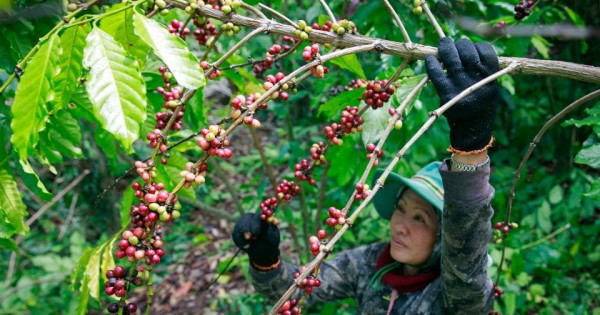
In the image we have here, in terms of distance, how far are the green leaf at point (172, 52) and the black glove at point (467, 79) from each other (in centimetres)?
70

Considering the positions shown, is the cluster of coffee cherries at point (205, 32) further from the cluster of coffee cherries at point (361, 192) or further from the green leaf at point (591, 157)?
the green leaf at point (591, 157)

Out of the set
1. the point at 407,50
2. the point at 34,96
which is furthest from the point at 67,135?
the point at 407,50

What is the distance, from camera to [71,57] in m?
1.05

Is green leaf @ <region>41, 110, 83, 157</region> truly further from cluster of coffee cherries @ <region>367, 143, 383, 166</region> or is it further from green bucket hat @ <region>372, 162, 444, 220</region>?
green bucket hat @ <region>372, 162, 444, 220</region>

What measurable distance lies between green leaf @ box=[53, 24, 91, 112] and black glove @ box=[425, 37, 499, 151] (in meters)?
0.90

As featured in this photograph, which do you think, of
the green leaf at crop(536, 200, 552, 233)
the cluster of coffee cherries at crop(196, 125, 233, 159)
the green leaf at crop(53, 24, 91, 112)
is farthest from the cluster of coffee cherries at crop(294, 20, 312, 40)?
the green leaf at crop(536, 200, 552, 233)

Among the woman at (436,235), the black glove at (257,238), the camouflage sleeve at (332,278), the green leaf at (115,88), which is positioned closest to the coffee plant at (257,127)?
the green leaf at (115,88)

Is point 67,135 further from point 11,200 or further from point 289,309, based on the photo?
point 289,309

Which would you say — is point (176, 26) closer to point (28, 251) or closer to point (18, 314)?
point (18, 314)

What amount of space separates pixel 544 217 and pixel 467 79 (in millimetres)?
3289

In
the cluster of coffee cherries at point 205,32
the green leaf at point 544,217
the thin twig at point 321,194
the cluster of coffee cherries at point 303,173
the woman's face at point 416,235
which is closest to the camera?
the cluster of coffee cherries at point 303,173

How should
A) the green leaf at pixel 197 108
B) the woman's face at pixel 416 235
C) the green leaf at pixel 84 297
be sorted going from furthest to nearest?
the woman's face at pixel 416 235
the green leaf at pixel 197 108
the green leaf at pixel 84 297

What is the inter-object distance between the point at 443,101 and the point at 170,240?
4.77m

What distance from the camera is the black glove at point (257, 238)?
2.20m
